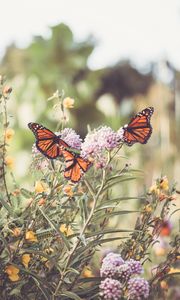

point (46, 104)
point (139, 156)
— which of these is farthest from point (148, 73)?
point (139, 156)

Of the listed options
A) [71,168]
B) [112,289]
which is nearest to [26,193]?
[71,168]

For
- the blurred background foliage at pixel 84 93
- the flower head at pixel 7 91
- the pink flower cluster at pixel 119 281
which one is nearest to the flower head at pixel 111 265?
the pink flower cluster at pixel 119 281

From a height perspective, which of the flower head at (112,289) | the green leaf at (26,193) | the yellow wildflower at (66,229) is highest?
the green leaf at (26,193)

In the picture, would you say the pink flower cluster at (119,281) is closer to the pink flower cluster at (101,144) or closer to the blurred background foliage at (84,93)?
the pink flower cluster at (101,144)

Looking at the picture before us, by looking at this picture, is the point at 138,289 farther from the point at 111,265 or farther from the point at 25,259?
the point at 25,259

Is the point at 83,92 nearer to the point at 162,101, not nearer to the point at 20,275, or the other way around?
the point at 162,101
